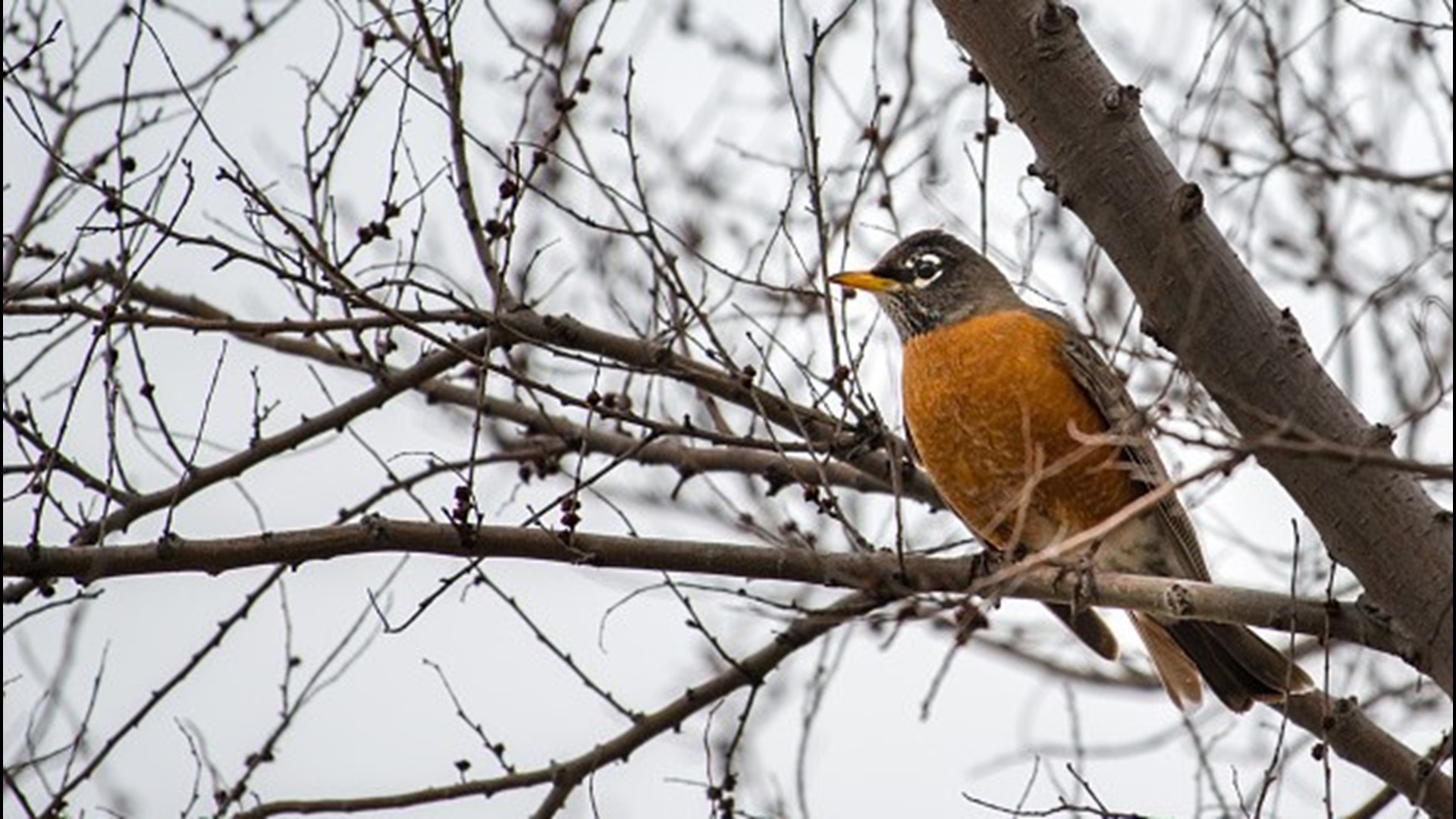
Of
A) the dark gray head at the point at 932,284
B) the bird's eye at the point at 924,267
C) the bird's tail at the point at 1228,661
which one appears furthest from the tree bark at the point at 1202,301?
the bird's eye at the point at 924,267

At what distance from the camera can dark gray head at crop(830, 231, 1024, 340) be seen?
687 cm

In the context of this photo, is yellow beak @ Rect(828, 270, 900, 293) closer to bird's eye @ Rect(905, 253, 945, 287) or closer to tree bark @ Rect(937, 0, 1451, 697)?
bird's eye @ Rect(905, 253, 945, 287)

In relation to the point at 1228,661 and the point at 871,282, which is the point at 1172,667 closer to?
the point at 1228,661

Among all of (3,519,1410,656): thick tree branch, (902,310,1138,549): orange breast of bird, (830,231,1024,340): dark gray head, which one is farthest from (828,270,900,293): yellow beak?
(3,519,1410,656): thick tree branch

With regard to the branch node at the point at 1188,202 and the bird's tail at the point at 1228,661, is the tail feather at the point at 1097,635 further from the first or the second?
the branch node at the point at 1188,202

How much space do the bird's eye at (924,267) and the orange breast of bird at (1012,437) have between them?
0.57 meters

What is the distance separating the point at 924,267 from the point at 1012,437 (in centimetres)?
104

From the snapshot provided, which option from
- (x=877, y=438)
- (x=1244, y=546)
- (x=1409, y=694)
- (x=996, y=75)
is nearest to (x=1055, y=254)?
(x=1244, y=546)

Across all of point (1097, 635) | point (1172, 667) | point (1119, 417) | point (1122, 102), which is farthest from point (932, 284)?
→ point (1122, 102)

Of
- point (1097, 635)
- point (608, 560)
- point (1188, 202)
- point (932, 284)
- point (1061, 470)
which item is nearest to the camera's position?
point (1188, 202)

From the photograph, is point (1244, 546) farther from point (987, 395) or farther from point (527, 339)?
point (527, 339)

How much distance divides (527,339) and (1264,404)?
1786 mm

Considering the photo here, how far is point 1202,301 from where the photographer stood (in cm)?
415

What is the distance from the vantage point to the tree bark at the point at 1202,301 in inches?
158
